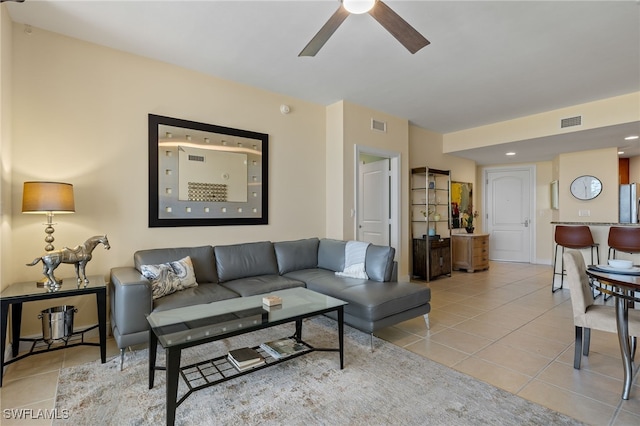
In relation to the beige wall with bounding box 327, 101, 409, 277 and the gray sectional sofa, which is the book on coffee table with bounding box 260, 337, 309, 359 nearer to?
the gray sectional sofa

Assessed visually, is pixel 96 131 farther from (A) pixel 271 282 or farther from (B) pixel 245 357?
(B) pixel 245 357

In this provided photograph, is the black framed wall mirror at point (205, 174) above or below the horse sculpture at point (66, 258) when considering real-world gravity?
above

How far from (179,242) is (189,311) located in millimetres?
1347

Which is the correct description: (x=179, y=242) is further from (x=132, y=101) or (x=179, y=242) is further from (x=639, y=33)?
(x=639, y=33)

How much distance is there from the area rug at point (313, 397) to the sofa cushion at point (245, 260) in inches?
42.1

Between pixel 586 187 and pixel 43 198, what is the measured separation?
309 inches

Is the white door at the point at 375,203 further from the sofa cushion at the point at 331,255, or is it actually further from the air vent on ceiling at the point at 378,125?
the sofa cushion at the point at 331,255

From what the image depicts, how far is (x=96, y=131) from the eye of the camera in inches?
119

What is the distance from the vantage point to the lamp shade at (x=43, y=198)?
94.0 inches

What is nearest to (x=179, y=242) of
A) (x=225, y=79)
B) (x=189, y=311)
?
(x=189, y=311)

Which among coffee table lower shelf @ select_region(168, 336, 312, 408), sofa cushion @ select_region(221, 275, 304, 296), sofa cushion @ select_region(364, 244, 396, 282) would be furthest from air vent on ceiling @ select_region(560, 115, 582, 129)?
coffee table lower shelf @ select_region(168, 336, 312, 408)

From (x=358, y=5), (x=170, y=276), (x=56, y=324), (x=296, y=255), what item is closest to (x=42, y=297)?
(x=56, y=324)

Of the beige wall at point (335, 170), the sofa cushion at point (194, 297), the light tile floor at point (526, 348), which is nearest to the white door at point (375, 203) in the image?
the beige wall at point (335, 170)

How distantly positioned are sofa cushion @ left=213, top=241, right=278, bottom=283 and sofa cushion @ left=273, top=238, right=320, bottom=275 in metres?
0.08
